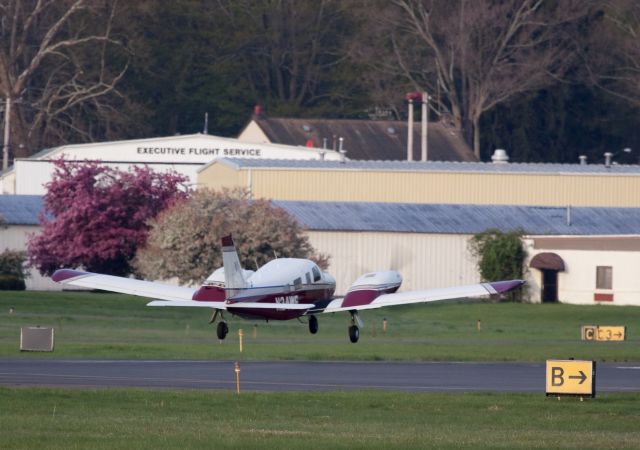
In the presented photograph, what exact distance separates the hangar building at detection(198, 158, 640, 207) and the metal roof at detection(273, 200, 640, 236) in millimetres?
2867

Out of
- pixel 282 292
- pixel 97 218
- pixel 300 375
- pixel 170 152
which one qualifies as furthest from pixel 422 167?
pixel 282 292

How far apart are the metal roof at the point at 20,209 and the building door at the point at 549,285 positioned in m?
25.2

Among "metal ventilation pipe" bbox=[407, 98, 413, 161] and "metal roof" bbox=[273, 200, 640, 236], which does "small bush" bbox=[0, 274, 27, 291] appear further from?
"metal ventilation pipe" bbox=[407, 98, 413, 161]

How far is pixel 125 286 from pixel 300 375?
22.3 ft

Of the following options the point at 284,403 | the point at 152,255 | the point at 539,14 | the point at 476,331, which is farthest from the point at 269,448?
the point at 539,14

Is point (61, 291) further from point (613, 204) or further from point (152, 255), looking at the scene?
point (613, 204)

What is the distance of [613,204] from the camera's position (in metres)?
92.2

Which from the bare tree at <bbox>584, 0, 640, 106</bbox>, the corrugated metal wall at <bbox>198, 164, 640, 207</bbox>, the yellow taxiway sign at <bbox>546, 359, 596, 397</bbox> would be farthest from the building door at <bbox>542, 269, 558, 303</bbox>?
the bare tree at <bbox>584, 0, 640, 106</bbox>

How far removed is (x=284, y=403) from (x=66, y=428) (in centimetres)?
722

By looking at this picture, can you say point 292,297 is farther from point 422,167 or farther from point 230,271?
point 422,167

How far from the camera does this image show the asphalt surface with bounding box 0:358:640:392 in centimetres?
4403

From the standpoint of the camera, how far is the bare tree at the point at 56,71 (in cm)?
11381

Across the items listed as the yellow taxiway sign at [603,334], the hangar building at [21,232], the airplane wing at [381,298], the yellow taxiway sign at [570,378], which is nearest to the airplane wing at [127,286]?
the airplane wing at [381,298]

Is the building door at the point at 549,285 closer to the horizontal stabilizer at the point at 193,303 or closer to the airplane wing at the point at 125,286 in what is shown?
the airplane wing at the point at 125,286
